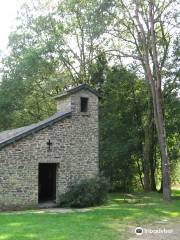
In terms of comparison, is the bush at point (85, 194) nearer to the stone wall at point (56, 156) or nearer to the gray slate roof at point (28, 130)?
the stone wall at point (56, 156)

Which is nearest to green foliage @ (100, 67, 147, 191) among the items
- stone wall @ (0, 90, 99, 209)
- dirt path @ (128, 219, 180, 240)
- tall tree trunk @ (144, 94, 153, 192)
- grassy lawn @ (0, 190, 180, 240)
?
tall tree trunk @ (144, 94, 153, 192)

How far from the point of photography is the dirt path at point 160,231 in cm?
1004

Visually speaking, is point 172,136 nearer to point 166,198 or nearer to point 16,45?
point 166,198

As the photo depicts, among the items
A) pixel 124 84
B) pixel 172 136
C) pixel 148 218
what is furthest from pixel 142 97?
pixel 148 218

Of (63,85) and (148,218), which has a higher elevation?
(63,85)

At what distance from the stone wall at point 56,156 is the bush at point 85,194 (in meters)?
0.49

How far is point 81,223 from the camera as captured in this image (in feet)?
40.0

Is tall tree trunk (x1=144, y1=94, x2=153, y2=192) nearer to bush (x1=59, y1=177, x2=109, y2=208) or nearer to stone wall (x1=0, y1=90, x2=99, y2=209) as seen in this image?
stone wall (x1=0, y1=90, x2=99, y2=209)

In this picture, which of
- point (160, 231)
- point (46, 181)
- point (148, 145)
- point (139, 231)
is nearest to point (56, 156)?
point (46, 181)

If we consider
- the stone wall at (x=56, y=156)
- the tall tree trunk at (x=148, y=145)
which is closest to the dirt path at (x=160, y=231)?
the stone wall at (x=56, y=156)

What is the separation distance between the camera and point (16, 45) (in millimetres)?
29094

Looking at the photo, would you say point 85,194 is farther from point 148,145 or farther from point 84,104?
point 148,145

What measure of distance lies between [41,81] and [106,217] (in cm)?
1979

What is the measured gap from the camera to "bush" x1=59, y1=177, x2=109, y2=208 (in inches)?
675
